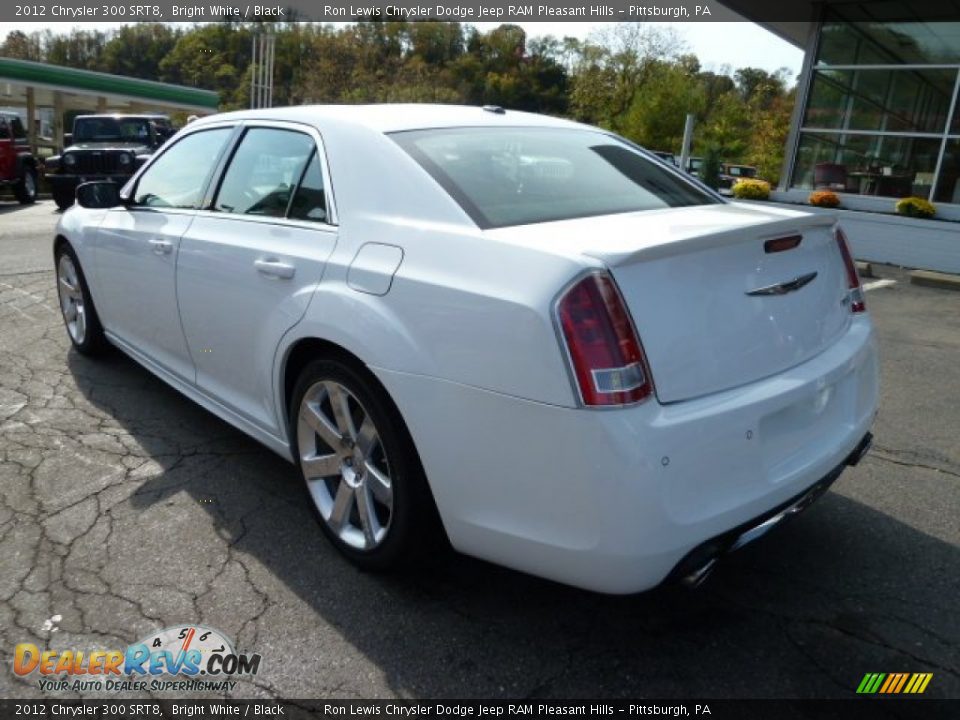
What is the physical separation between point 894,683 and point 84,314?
185 inches

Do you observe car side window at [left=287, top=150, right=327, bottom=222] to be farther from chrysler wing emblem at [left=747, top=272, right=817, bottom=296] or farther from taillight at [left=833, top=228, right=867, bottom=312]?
taillight at [left=833, top=228, right=867, bottom=312]

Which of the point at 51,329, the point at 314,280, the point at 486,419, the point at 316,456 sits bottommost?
the point at 51,329

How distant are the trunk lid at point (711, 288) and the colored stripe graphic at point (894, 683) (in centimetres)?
94

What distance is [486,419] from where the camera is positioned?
2055 millimetres

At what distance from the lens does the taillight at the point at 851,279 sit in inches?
108

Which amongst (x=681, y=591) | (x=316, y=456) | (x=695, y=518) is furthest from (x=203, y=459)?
(x=695, y=518)

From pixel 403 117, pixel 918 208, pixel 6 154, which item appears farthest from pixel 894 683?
pixel 6 154

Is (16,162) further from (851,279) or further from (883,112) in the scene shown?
(883,112)

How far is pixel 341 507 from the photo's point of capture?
105 inches

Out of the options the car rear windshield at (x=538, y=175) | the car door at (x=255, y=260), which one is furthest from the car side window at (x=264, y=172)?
the car rear windshield at (x=538, y=175)

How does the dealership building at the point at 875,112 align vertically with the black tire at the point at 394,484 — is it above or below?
above

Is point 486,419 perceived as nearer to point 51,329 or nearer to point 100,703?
point 100,703

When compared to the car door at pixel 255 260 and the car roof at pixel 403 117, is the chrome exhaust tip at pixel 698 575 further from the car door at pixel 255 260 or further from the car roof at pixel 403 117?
the car roof at pixel 403 117

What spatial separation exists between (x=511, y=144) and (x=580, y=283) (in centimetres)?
115
